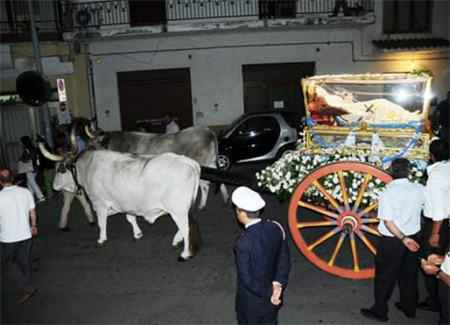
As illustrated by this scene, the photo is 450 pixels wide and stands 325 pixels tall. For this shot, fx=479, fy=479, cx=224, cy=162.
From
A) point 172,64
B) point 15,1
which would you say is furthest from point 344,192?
point 15,1

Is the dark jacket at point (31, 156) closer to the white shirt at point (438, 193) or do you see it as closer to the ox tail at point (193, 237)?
the ox tail at point (193, 237)

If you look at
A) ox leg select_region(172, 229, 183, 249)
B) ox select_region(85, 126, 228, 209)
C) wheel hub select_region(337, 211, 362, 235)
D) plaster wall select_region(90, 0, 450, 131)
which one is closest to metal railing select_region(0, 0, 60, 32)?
plaster wall select_region(90, 0, 450, 131)

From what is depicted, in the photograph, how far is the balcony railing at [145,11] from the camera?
51.7ft

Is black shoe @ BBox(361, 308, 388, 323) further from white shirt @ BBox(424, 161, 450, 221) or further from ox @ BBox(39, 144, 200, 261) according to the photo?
ox @ BBox(39, 144, 200, 261)

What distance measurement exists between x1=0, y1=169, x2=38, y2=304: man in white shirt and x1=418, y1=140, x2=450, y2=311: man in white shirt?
484 cm

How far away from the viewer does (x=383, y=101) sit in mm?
6621

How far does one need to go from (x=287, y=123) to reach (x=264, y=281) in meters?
9.58

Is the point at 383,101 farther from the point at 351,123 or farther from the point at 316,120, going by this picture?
the point at 316,120

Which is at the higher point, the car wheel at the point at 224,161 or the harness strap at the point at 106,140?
the harness strap at the point at 106,140

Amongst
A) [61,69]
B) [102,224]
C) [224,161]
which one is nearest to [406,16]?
[224,161]

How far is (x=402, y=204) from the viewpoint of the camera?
16.1 ft

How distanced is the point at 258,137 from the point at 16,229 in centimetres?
820

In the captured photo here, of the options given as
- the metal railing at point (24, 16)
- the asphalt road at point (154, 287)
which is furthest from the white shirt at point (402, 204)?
the metal railing at point (24, 16)

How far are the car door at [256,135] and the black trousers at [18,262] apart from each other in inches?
307
